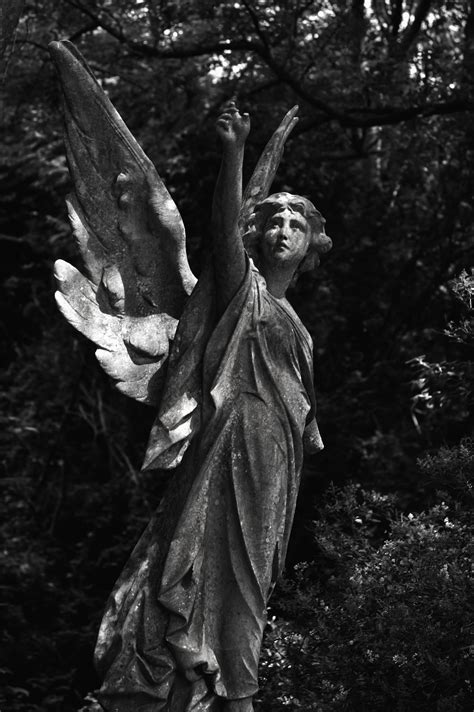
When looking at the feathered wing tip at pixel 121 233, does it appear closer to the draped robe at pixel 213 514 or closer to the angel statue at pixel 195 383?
the angel statue at pixel 195 383

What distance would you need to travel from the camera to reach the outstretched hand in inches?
189

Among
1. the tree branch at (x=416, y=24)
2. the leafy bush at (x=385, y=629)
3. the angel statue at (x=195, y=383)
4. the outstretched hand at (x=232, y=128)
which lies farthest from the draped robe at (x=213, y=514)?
the tree branch at (x=416, y=24)

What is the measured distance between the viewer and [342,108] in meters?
10.3

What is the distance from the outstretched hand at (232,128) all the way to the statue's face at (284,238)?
606 millimetres

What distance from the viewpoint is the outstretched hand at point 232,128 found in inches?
189

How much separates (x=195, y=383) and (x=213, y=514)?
1.48 ft

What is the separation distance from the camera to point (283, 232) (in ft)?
17.6

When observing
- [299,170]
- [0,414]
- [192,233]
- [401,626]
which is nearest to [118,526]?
[0,414]

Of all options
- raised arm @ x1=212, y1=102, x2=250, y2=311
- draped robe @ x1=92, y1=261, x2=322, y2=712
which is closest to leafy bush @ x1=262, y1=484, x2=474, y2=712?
draped robe @ x1=92, y1=261, x2=322, y2=712

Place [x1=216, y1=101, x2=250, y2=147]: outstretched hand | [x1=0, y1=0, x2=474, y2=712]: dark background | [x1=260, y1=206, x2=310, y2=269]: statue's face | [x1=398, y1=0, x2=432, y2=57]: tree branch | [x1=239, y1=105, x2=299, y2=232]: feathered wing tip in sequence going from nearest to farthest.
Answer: [x1=216, y1=101, x2=250, y2=147]: outstretched hand < [x1=260, y1=206, x2=310, y2=269]: statue's face < [x1=239, y1=105, x2=299, y2=232]: feathered wing tip < [x1=0, y1=0, x2=474, y2=712]: dark background < [x1=398, y1=0, x2=432, y2=57]: tree branch

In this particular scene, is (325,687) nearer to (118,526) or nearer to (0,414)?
(118,526)

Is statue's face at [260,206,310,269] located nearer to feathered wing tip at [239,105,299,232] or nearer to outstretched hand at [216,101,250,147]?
feathered wing tip at [239,105,299,232]

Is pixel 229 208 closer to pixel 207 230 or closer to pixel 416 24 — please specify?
pixel 207 230

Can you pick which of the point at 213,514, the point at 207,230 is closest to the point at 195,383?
the point at 213,514
